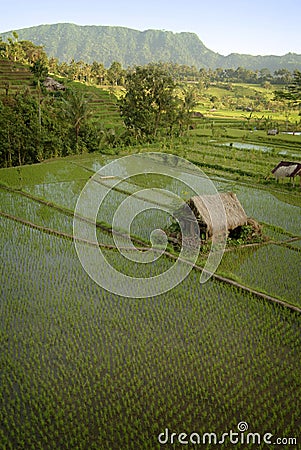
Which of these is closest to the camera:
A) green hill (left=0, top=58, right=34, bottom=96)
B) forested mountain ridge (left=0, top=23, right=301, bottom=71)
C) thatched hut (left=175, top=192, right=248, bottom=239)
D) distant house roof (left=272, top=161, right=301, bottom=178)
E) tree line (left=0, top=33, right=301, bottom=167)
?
thatched hut (left=175, top=192, right=248, bottom=239)

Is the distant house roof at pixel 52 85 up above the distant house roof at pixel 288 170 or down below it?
above

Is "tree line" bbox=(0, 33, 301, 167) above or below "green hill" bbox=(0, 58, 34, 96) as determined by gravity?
below

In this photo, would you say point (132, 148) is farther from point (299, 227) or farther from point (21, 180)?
point (299, 227)

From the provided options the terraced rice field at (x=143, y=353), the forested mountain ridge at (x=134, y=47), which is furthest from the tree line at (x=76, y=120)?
the forested mountain ridge at (x=134, y=47)

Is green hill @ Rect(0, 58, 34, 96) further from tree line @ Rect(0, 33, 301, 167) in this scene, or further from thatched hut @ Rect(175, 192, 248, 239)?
thatched hut @ Rect(175, 192, 248, 239)

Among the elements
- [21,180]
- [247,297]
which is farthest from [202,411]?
[21,180]

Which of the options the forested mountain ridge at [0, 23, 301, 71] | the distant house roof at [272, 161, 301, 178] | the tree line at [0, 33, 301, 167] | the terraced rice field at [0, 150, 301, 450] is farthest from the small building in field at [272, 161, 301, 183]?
the forested mountain ridge at [0, 23, 301, 71]

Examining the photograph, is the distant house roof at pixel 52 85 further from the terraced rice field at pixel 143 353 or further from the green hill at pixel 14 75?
the terraced rice field at pixel 143 353

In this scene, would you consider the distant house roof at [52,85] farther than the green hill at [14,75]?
Yes
